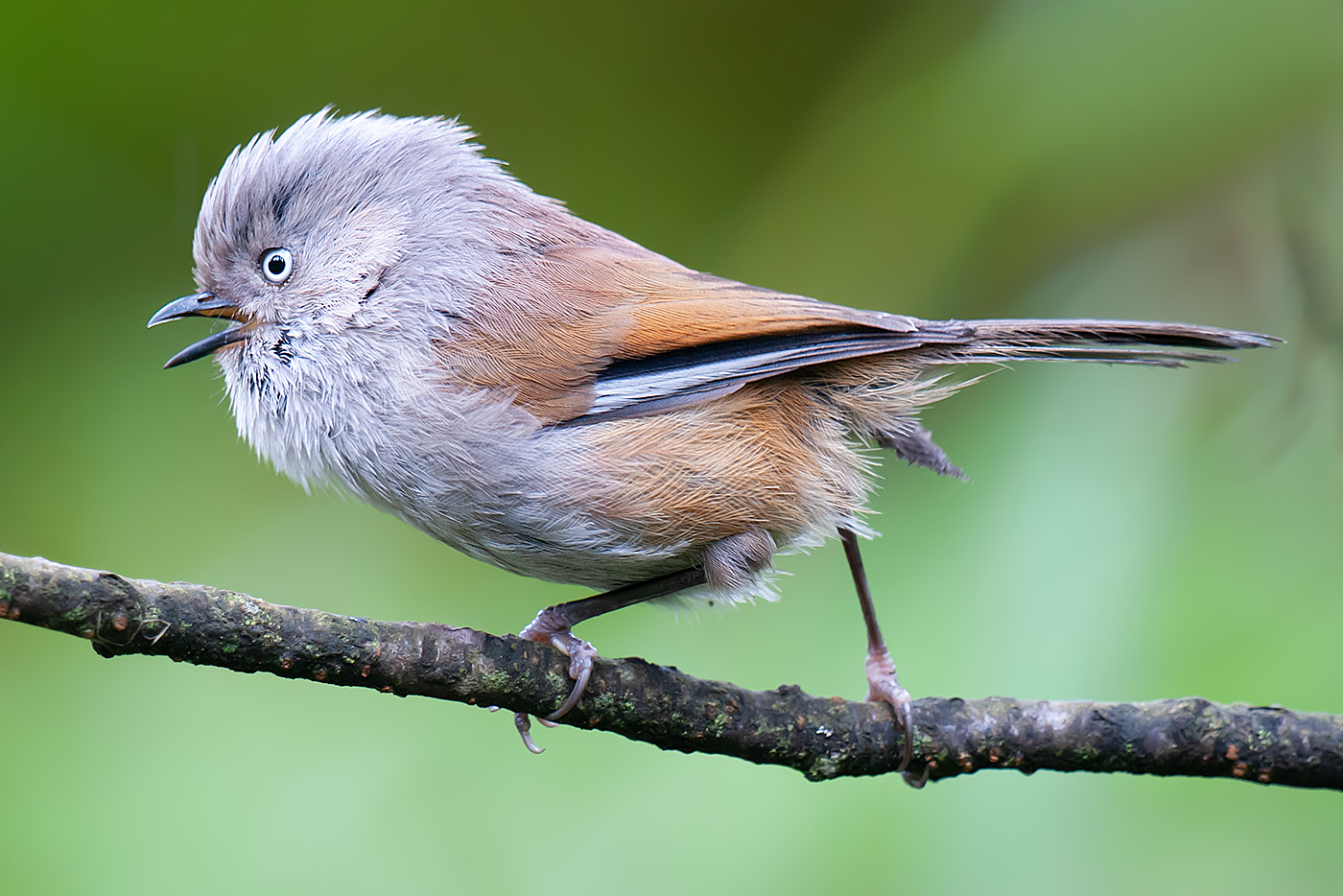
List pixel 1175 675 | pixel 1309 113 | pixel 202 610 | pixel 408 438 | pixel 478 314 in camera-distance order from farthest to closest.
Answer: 1. pixel 1309 113
2. pixel 1175 675
3. pixel 478 314
4. pixel 408 438
5. pixel 202 610

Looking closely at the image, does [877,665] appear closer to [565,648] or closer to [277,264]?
[565,648]

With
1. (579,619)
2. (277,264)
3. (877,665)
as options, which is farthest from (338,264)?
(877,665)

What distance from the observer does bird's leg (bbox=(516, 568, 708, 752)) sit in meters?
2.29

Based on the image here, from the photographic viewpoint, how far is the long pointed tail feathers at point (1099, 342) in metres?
2.50

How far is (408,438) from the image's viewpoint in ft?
8.09

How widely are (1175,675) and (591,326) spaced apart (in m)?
1.76

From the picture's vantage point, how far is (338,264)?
2834mm

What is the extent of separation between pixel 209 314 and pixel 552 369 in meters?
1.01

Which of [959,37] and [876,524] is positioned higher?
[959,37]

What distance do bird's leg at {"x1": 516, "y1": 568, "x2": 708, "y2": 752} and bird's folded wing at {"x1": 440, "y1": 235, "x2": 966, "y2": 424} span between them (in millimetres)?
464

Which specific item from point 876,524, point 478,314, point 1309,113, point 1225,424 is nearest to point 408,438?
point 478,314

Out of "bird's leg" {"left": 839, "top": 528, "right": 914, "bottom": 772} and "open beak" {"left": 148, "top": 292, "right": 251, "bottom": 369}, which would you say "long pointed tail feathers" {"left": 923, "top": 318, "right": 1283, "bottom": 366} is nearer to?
"bird's leg" {"left": 839, "top": 528, "right": 914, "bottom": 772}

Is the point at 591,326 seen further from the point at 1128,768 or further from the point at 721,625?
the point at 1128,768

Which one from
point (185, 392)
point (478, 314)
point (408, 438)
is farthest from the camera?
point (185, 392)
